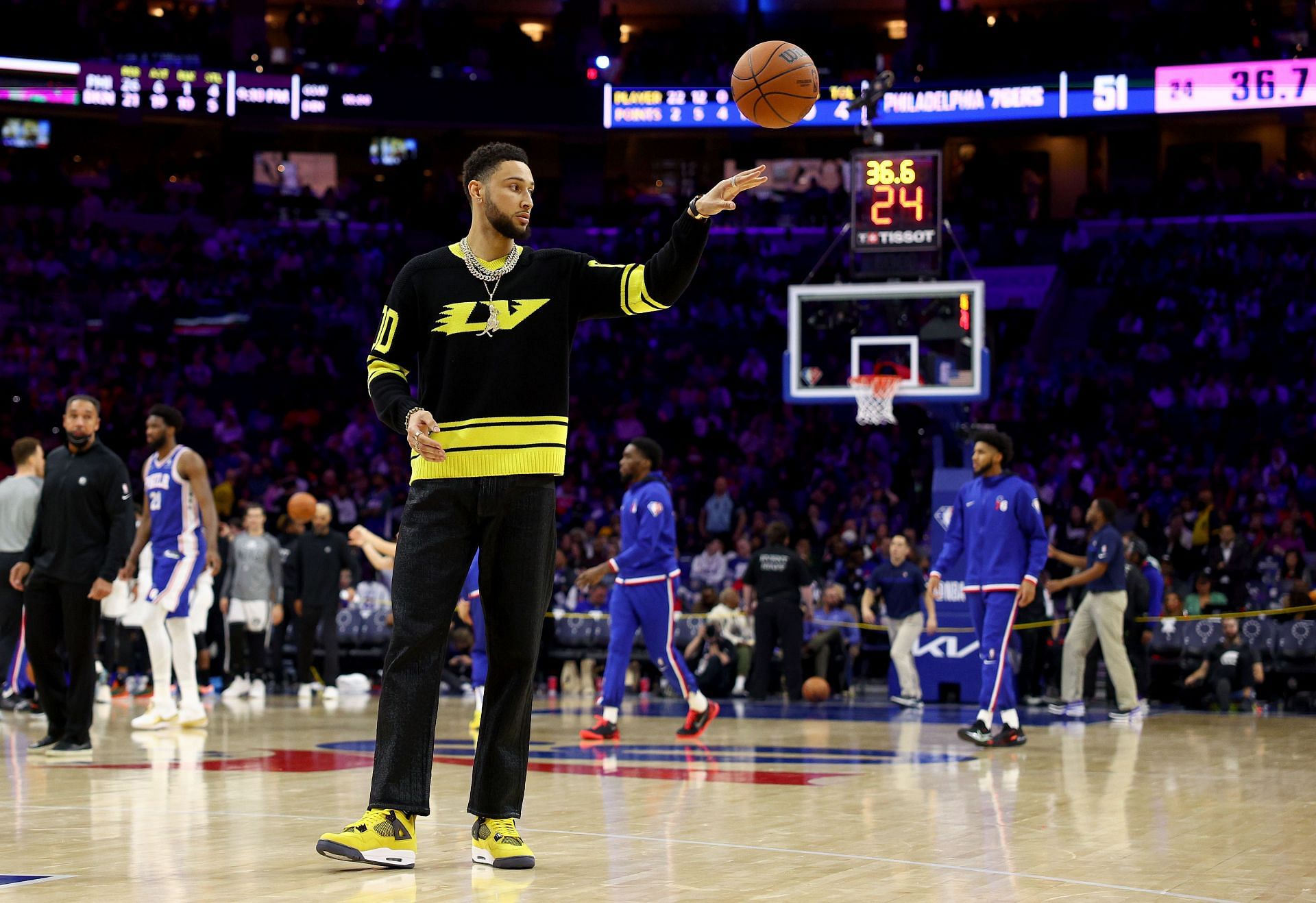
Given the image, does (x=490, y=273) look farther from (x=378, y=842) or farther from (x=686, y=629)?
(x=686, y=629)

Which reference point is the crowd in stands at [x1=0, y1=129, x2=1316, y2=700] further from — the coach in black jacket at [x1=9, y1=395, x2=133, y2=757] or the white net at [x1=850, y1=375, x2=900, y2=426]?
the coach in black jacket at [x1=9, y1=395, x2=133, y2=757]

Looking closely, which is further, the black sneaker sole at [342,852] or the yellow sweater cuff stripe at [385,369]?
the yellow sweater cuff stripe at [385,369]

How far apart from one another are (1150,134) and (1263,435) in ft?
35.2

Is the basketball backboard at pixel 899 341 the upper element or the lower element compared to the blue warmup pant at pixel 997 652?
upper

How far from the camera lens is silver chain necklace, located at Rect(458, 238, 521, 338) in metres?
5.74

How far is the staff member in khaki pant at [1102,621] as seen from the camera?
49.6 ft

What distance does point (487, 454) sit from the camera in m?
5.68

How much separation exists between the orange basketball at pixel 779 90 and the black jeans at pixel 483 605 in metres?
1.95

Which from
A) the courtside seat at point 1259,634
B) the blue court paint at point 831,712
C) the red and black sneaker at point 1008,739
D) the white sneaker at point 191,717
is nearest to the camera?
the red and black sneaker at point 1008,739

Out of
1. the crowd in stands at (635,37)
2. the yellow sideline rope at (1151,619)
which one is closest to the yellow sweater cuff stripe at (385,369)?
the yellow sideline rope at (1151,619)

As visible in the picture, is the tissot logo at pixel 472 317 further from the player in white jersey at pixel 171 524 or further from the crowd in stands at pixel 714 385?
the crowd in stands at pixel 714 385

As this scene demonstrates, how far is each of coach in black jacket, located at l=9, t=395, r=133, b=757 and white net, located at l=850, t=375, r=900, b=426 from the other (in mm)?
9286

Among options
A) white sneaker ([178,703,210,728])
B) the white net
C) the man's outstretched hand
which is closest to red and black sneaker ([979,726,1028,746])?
white sneaker ([178,703,210,728])

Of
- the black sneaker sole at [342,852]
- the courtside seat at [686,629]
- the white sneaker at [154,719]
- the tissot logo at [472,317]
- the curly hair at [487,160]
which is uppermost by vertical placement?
the curly hair at [487,160]
